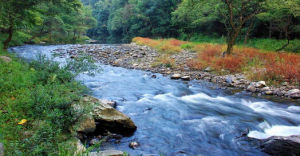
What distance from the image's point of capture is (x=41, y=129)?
326 centimetres

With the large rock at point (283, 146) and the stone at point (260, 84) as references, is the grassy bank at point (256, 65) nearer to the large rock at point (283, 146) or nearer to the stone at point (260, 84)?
the stone at point (260, 84)

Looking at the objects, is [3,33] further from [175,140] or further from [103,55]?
[175,140]

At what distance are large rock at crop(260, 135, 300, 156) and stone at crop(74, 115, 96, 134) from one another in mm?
3789

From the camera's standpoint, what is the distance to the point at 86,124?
14.3ft

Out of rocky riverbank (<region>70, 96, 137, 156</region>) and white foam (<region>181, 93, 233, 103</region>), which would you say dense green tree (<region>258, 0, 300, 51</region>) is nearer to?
white foam (<region>181, 93, 233, 103</region>)

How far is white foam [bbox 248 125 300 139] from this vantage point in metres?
5.04

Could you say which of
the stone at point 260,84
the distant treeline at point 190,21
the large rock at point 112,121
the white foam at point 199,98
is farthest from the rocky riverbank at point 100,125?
the distant treeline at point 190,21

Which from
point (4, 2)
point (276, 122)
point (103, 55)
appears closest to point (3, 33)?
point (103, 55)

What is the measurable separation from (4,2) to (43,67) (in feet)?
11.2

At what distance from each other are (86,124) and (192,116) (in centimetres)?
335

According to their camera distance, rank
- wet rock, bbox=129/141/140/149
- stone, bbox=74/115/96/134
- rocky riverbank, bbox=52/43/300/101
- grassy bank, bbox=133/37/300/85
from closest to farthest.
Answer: stone, bbox=74/115/96/134, wet rock, bbox=129/141/140/149, rocky riverbank, bbox=52/43/300/101, grassy bank, bbox=133/37/300/85

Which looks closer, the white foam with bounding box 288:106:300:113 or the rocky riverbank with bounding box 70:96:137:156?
the rocky riverbank with bounding box 70:96:137:156

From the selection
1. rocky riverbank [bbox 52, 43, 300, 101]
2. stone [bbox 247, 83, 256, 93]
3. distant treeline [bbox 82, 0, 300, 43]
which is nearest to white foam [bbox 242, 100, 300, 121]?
rocky riverbank [bbox 52, 43, 300, 101]

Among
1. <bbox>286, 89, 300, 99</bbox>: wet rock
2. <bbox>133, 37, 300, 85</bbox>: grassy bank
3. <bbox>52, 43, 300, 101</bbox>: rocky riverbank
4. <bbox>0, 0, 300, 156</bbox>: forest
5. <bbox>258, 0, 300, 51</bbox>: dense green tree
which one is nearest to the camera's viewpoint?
<bbox>0, 0, 300, 156</bbox>: forest
